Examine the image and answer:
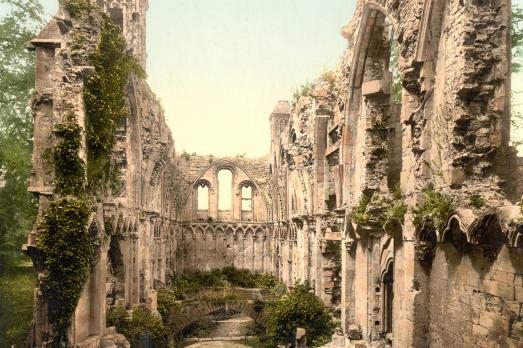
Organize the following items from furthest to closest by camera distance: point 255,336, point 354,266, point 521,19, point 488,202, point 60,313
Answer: point 255,336
point 521,19
point 354,266
point 60,313
point 488,202

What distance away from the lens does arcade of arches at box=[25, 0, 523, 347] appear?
5.94 m

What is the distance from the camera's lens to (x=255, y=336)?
21.7m

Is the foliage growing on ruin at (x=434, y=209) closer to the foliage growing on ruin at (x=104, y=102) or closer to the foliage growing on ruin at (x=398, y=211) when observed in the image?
the foliage growing on ruin at (x=398, y=211)

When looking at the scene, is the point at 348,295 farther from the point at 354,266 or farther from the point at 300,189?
the point at 300,189

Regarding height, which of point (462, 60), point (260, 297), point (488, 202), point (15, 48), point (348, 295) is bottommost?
point (260, 297)

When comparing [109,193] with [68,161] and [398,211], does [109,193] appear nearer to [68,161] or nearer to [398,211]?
[68,161]

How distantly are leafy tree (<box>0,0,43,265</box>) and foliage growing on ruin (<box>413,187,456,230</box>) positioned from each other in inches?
486

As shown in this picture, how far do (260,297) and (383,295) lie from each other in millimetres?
12073

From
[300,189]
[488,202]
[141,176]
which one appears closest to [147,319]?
[141,176]

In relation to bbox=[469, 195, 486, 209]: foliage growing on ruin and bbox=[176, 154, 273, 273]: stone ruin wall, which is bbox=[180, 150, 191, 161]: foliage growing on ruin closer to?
bbox=[176, 154, 273, 273]: stone ruin wall

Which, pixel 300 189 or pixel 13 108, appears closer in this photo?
pixel 13 108

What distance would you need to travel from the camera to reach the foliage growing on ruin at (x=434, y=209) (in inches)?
246

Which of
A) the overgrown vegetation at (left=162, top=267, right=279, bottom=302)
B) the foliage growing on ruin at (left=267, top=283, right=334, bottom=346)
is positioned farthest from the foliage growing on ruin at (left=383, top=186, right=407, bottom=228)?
the overgrown vegetation at (left=162, top=267, right=279, bottom=302)

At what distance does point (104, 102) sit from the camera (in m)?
10.9
